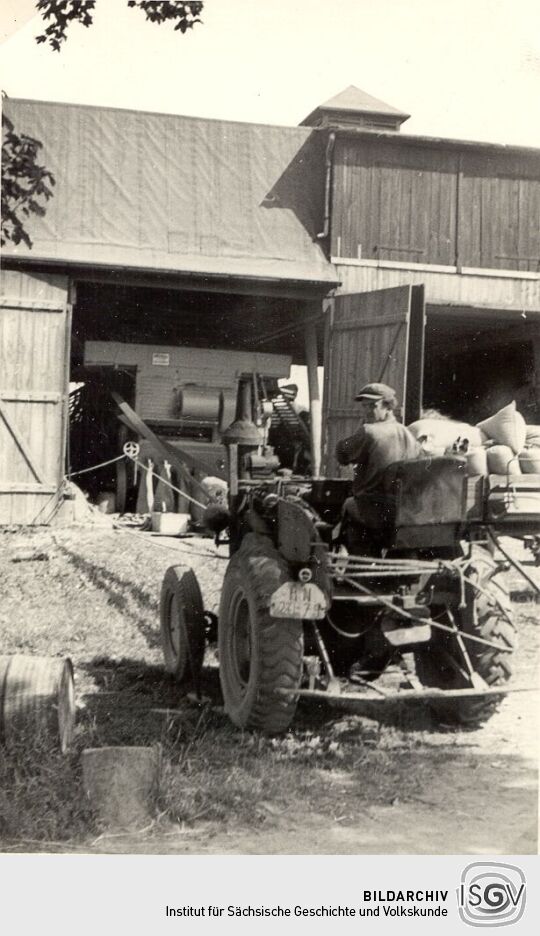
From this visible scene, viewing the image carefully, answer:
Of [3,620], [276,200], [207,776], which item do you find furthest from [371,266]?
[207,776]

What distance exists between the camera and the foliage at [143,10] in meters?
6.46

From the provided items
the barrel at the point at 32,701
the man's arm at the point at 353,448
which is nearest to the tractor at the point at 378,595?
the man's arm at the point at 353,448

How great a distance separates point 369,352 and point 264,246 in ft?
8.13

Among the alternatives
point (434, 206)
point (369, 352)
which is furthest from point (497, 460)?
point (434, 206)

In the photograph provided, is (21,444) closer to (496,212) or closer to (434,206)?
(434,206)

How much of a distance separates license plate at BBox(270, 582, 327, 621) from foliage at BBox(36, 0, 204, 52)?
368 cm

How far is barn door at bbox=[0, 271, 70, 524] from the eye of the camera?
44.8 feet

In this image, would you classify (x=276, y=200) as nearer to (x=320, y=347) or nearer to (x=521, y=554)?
(x=320, y=347)

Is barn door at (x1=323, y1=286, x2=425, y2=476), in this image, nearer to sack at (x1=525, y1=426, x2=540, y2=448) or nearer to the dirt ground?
sack at (x1=525, y1=426, x2=540, y2=448)

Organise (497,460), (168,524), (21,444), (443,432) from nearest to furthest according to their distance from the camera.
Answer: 1. (497,460)
2. (443,432)
3. (21,444)
4. (168,524)

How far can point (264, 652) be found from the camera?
241 inches

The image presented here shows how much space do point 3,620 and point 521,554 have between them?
738cm

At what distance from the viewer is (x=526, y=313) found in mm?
15469
